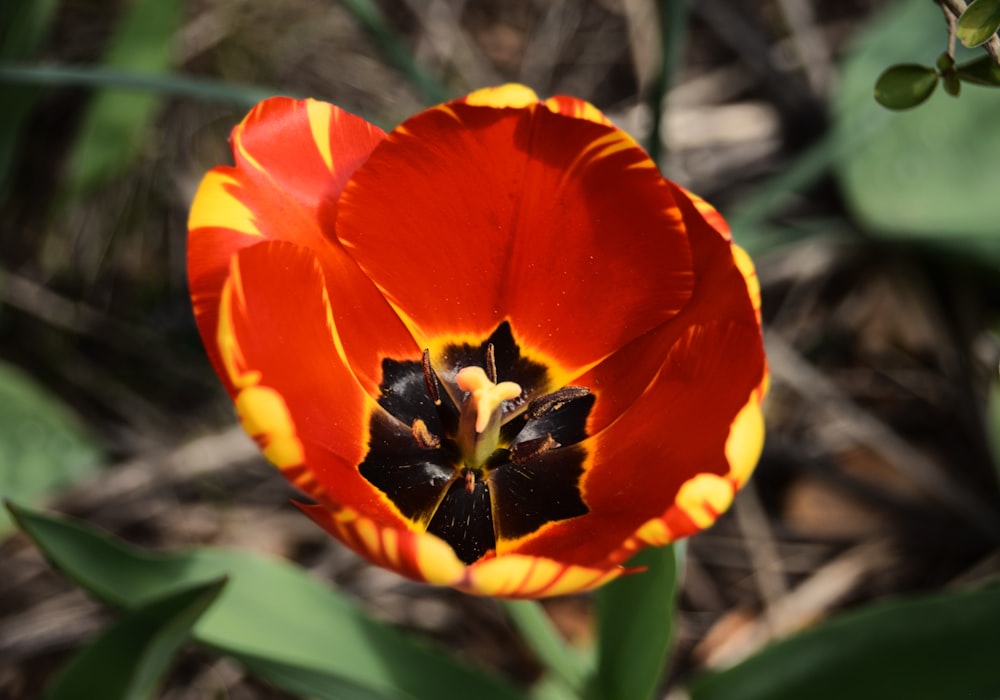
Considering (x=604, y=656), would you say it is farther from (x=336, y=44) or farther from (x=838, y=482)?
(x=336, y=44)

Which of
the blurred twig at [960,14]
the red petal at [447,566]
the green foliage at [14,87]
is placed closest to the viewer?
the red petal at [447,566]

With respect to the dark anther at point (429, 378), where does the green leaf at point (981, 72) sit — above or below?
above

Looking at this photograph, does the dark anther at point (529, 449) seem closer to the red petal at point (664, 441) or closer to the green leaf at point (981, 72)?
the red petal at point (664, 441)

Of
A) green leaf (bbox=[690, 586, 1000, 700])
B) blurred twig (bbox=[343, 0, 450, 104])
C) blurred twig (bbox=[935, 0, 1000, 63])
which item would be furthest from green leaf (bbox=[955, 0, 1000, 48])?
blurred twig (bbox=[343, 0, 450, 104])

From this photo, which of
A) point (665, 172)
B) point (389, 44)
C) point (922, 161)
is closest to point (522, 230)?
point (389, 44)

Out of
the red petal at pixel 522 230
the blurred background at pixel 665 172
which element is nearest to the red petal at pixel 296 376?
the red petal at pixel 522 230

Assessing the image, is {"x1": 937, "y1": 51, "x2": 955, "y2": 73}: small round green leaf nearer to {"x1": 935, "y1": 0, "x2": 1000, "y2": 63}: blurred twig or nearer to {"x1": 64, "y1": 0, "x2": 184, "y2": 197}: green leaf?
{"x1": 935, "y1": 0, "x2": 1000, "y2": 63}: blurred twig

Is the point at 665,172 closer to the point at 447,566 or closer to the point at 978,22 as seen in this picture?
the point at 978,22

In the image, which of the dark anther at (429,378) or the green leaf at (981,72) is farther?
the dark anther at (429,378)
